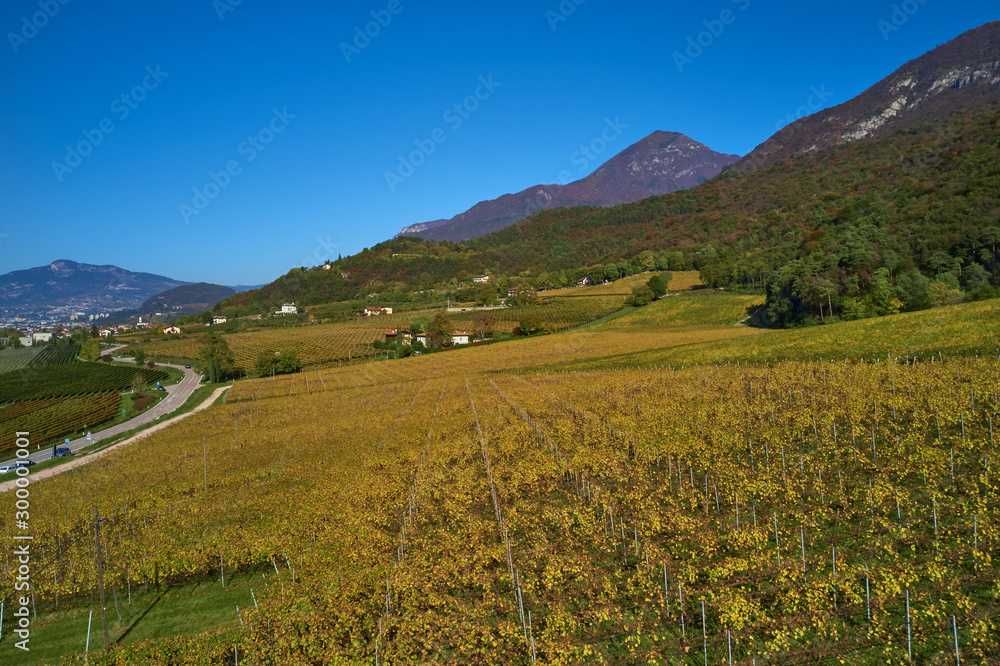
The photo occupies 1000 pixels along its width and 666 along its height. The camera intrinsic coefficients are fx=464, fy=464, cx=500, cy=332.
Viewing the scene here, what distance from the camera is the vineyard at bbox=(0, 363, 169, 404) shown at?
69.0 metres

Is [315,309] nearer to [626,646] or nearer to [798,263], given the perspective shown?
[798,263]

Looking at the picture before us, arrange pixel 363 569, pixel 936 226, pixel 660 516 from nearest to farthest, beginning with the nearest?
pixel 363 569
pixel 660 516
pixel 936 226

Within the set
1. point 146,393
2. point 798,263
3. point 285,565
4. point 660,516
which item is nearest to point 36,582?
point 285,565

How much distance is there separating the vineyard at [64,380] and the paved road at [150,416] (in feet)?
21.7

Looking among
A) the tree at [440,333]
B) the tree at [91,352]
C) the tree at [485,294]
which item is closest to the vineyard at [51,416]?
the tree at [440,333]

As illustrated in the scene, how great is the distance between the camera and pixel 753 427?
24.3 m

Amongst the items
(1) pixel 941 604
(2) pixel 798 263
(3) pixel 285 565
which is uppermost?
(2) pixel 798 263

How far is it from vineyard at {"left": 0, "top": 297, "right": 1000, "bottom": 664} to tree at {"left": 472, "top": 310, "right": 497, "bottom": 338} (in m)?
69.4

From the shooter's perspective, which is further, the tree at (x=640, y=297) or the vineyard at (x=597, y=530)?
the tree at (x=640, y=297)

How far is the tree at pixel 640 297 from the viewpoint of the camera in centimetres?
11269

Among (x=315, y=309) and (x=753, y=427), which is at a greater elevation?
(x=315, y=309)

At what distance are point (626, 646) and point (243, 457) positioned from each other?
1136 inches

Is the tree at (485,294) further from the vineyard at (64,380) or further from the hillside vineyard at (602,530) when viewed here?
the hillside vineyard at (602,530)

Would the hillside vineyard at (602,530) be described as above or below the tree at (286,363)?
below
